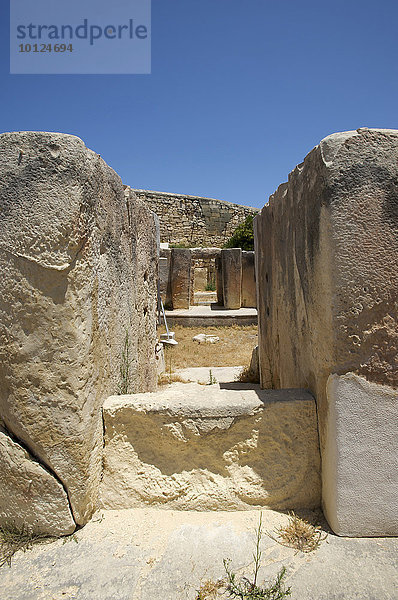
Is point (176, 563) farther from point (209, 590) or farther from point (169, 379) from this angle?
point (169, 379)

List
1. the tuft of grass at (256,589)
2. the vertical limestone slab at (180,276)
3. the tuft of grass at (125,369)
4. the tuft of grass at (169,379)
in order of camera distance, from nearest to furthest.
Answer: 1. the tuft of grass at (256,589)
2. the tuft of grass at (125,369)
3. the tuft of grass at (169,379)
4. the vertical limestone slab at (180,276)

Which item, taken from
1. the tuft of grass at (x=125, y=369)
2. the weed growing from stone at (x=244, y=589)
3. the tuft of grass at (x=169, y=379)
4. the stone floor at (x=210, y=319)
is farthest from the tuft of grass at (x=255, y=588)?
the stone floor at (x=210, y=319)

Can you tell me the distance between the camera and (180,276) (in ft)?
37.9

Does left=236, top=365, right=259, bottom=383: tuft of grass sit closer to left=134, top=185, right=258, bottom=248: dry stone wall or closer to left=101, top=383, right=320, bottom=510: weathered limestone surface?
left=101, top=383, right=320, bottom=510: weathered limestone surface

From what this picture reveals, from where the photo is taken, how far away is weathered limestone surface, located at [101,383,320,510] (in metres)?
1.92

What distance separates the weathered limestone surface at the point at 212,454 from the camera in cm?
192

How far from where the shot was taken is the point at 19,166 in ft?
5.45

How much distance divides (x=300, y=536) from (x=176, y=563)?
553mm

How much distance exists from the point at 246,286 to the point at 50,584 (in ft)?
35.6

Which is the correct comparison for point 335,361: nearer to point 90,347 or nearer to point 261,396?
point 261,396

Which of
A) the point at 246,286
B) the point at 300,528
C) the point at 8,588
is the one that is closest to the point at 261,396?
the point at 300,528

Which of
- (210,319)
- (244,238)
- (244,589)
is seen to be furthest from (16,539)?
(244,238)

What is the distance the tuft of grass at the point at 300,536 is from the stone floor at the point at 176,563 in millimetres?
29

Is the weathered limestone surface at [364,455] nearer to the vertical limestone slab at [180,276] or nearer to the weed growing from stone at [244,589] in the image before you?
the weed growing from stone at [244,589]
